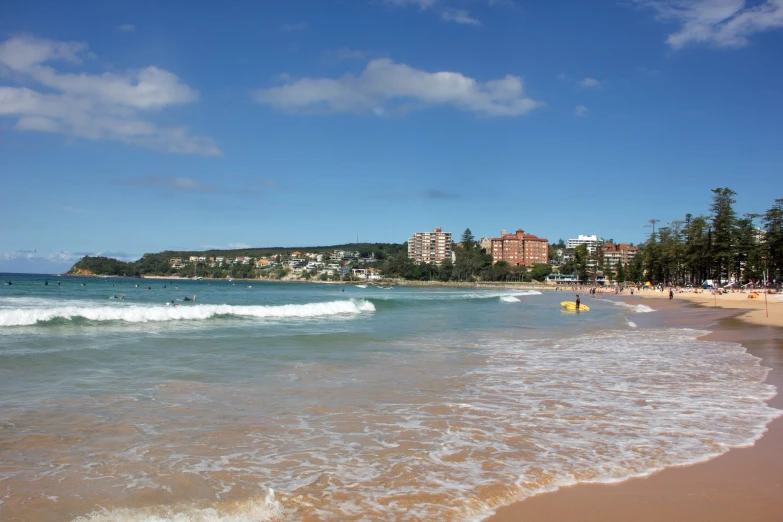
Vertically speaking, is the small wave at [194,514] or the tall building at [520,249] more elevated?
the tall building at [520,249]

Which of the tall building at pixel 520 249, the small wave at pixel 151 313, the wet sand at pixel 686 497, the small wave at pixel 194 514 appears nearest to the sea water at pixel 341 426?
the small wave at pixel 194 514

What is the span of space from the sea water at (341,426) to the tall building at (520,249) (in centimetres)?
18157

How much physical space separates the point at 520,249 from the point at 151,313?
180383mm

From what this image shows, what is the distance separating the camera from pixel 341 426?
673 cm

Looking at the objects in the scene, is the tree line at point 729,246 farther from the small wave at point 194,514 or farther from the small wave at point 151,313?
the small wave at point 194,514

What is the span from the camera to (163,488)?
468 cm

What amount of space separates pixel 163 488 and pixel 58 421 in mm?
3092

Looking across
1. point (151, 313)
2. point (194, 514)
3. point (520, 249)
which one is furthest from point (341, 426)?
point (520, 249)

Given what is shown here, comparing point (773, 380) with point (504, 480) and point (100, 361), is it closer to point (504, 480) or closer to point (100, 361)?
point (504, 480)

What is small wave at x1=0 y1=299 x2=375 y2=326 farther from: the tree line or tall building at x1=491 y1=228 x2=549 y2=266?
tall building at x1=491 y1=228 x2=549 y2=266

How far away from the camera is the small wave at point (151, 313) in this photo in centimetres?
1995

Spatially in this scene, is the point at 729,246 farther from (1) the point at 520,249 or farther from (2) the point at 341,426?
(1) the point at 520,249

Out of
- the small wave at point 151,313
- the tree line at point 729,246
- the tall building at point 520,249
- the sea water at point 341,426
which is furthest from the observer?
the tall building at point 520,249

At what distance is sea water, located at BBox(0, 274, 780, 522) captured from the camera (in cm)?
453
